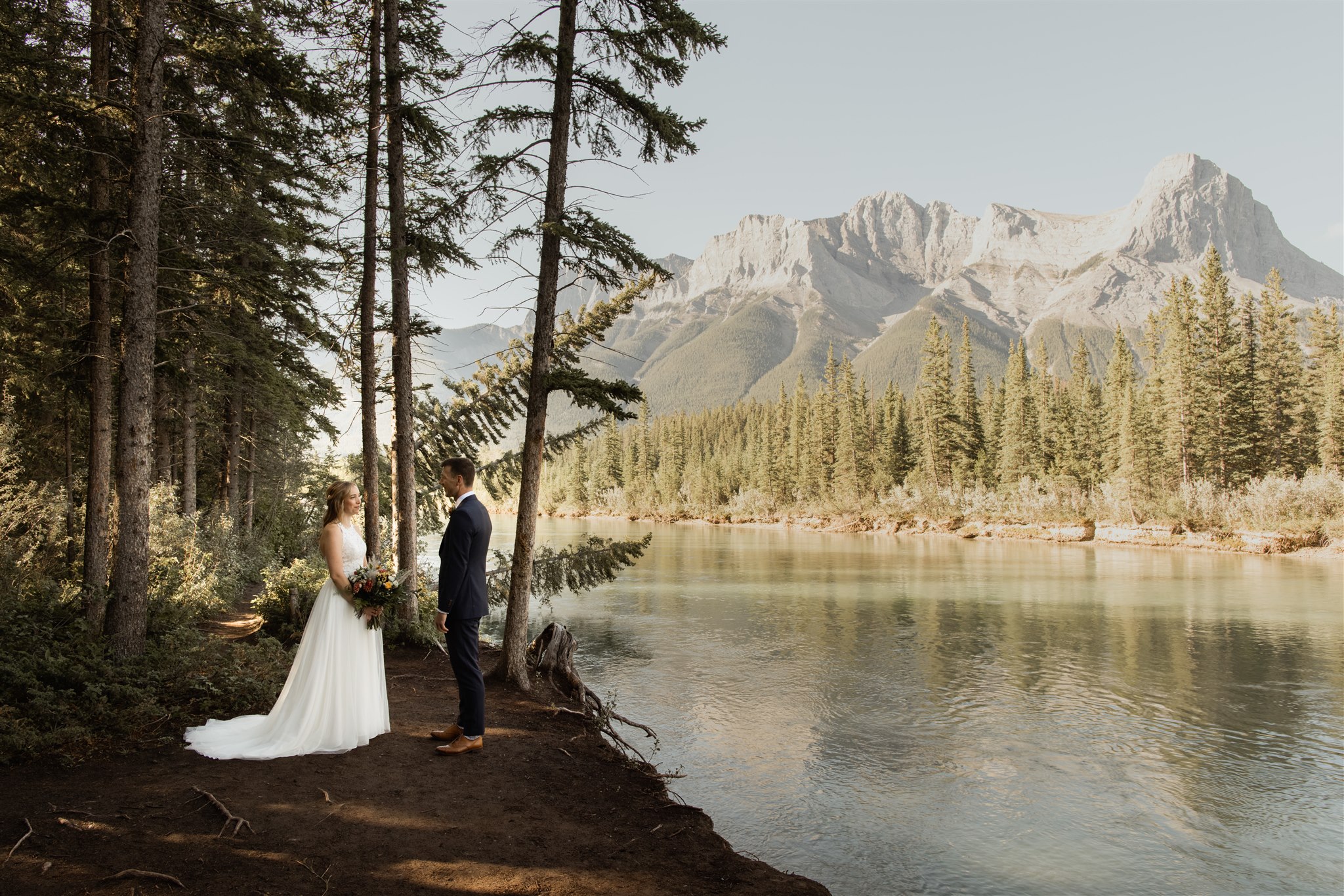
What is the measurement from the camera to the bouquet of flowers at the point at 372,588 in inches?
253

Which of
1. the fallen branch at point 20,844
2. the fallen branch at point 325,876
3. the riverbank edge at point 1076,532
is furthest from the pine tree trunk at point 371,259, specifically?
the riverbank edge at point 1076,532

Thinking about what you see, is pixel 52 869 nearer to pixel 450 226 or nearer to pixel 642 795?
pixel 642 795

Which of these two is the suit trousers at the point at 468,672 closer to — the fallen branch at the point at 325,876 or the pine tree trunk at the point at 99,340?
the fallen branch at the point at 325,876

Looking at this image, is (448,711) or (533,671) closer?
(448,711)

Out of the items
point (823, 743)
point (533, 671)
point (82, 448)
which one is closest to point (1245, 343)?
point (823, 743)

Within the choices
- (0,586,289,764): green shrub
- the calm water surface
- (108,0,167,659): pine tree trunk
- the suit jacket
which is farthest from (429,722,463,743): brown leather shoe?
(108,0,167,659): pine tree trunk

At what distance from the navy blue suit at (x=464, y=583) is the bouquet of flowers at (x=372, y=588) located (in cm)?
50

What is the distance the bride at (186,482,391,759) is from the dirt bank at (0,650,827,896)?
232 mm

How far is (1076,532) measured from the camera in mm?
49688

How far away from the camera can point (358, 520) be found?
53.8 ft

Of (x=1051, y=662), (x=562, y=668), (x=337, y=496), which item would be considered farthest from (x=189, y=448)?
(x=1051, y=662)

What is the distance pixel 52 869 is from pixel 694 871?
11.6 ft

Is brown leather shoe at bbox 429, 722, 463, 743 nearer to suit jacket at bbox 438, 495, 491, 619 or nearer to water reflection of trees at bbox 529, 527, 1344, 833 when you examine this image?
suit jacket at bbox 438, 495, 491, 619

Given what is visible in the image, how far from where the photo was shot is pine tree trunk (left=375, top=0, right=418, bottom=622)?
1123 cm
